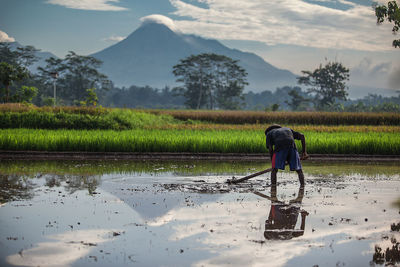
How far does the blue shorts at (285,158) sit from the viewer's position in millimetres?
10266

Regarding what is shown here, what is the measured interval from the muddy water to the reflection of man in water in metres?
0.02

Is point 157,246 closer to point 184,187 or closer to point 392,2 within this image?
point 184,187

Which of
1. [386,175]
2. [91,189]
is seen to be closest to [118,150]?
[91,189]

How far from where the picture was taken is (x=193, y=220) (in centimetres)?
736

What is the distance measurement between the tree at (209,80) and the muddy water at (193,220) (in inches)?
2998

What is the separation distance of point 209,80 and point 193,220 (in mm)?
86695

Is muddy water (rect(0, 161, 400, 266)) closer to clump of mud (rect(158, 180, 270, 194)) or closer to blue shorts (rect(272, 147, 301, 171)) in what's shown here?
clump of mud (rect(158, 180, 270, 194))

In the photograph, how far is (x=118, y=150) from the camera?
1777cm

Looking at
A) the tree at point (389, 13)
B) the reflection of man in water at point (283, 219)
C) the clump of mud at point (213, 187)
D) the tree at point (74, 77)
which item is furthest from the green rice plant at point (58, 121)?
the tree at point (74, 77)

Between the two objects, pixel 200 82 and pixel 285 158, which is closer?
pixel 285 158

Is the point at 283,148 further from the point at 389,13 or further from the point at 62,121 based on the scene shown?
the point at 389,13

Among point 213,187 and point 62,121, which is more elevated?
point 62,121

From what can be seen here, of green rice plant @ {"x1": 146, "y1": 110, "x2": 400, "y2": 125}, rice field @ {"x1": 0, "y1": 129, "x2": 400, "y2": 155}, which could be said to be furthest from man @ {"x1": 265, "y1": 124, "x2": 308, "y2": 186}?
green rice plant @ {"x1": 146, "y1": 110, "x2": 400, "y2": 125}

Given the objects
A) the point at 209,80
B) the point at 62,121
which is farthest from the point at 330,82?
the point at 62,121
